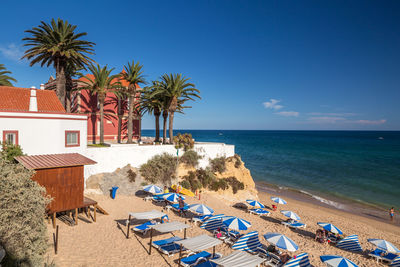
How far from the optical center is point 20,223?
27.9 feet

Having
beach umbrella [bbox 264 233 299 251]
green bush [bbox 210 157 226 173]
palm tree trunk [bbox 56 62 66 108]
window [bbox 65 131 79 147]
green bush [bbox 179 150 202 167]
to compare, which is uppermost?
palm tree trunk [bbox 56 62 66 108]

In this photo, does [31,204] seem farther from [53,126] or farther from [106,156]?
[106,156]

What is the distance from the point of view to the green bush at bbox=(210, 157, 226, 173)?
105 ft

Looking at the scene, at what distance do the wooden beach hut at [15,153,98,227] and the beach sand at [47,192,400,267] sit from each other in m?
1.42

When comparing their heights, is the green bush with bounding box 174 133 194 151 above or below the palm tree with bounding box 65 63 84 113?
below

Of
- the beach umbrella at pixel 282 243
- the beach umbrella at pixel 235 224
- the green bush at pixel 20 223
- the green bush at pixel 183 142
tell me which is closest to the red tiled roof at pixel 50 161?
the green bush at pixel 20 223

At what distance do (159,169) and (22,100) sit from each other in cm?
1462

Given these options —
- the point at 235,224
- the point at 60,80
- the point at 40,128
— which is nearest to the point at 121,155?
the point at 40,128

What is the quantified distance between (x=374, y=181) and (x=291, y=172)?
49.3ft

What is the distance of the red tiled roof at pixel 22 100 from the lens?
2053 cm

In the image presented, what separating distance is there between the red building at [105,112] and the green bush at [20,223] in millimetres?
24494

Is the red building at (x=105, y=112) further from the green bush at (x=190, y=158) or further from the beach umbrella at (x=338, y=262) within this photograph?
the beach umbrella at (x=338, y=262)

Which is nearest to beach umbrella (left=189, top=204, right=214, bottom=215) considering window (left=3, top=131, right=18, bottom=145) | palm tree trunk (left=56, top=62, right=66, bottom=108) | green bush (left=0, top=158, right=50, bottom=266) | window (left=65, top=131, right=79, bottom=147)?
green bush (left=0, top=158, right=50, bottom=266)

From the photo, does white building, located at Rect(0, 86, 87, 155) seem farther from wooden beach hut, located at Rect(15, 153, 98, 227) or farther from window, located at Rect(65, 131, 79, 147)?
wooden beach hut, located at Rect(15, 153, 98, 227)
